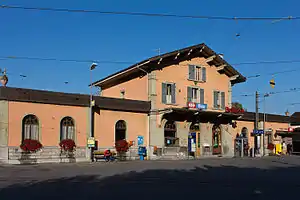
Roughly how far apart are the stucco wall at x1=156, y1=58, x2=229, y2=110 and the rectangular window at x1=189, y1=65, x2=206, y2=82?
13.5 inches

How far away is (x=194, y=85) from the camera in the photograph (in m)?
34.5

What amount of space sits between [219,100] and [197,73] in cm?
354

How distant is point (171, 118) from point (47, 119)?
35.0 ft

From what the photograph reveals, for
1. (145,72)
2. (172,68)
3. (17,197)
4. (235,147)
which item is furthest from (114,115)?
(17,197)

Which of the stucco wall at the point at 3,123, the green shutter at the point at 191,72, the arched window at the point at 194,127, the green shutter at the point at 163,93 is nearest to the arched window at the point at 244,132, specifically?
the arched window at the point at 194,127

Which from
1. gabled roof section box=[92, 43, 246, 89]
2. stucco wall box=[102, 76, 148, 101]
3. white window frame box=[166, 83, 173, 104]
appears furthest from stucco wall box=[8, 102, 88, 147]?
white window frame box=[166, 83, 173, 104]

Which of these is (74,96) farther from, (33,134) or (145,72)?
(145,72)

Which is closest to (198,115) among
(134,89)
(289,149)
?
(134,89)

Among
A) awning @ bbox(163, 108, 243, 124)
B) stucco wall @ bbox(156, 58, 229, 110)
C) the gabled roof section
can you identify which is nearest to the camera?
awning @ bbox(163, 108, 243, 124)

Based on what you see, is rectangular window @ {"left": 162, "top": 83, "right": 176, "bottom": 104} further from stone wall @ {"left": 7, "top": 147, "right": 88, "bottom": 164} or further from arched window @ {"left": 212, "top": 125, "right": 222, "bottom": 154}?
stone wall @ {"left": 7, "top": 147, "right": 88, "bottom": 164}

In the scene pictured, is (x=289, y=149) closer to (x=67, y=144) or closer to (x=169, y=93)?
(x=169, y=93)

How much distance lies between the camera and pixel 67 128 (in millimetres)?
26531

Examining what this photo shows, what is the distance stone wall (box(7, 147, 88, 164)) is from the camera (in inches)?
940

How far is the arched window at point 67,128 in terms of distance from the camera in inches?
1036
